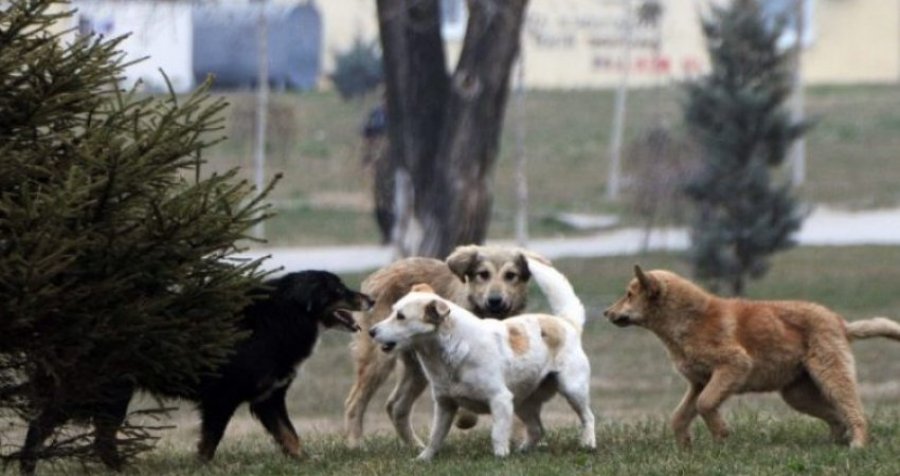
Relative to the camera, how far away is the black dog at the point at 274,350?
38.2 feet

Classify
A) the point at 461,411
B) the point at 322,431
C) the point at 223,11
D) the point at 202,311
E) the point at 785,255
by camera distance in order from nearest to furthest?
the point at 202,311
the point at 461,411
the point at 322,431
the point at 785,255
the point at 223,11

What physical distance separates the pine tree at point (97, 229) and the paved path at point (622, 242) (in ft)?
63.1

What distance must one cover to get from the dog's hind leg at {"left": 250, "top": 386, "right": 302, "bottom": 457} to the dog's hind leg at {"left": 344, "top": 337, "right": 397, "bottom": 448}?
4.12 feet

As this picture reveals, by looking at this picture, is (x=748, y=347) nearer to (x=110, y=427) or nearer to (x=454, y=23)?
(x=110, y=427)

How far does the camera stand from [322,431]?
15117 mm

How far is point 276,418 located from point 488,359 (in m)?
1.62

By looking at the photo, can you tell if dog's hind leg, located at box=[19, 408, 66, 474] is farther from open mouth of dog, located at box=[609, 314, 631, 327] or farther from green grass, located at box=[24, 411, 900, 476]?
open mouth of dog, located at box=[609, 314, 631, 327]

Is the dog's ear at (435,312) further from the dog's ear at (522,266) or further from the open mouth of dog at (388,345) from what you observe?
the dog's ear at (522,266)

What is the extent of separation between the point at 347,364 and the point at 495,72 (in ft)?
11.7

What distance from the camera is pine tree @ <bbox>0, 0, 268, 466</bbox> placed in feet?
31.9

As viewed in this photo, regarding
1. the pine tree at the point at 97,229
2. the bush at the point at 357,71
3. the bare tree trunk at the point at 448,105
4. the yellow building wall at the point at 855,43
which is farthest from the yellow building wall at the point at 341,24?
the pine tree at the point at 97,229

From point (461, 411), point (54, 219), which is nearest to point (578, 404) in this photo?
point (461, 411)

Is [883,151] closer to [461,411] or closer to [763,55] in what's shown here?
[763,55]

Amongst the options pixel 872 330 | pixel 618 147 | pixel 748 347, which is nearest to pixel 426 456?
pixel 748 347
